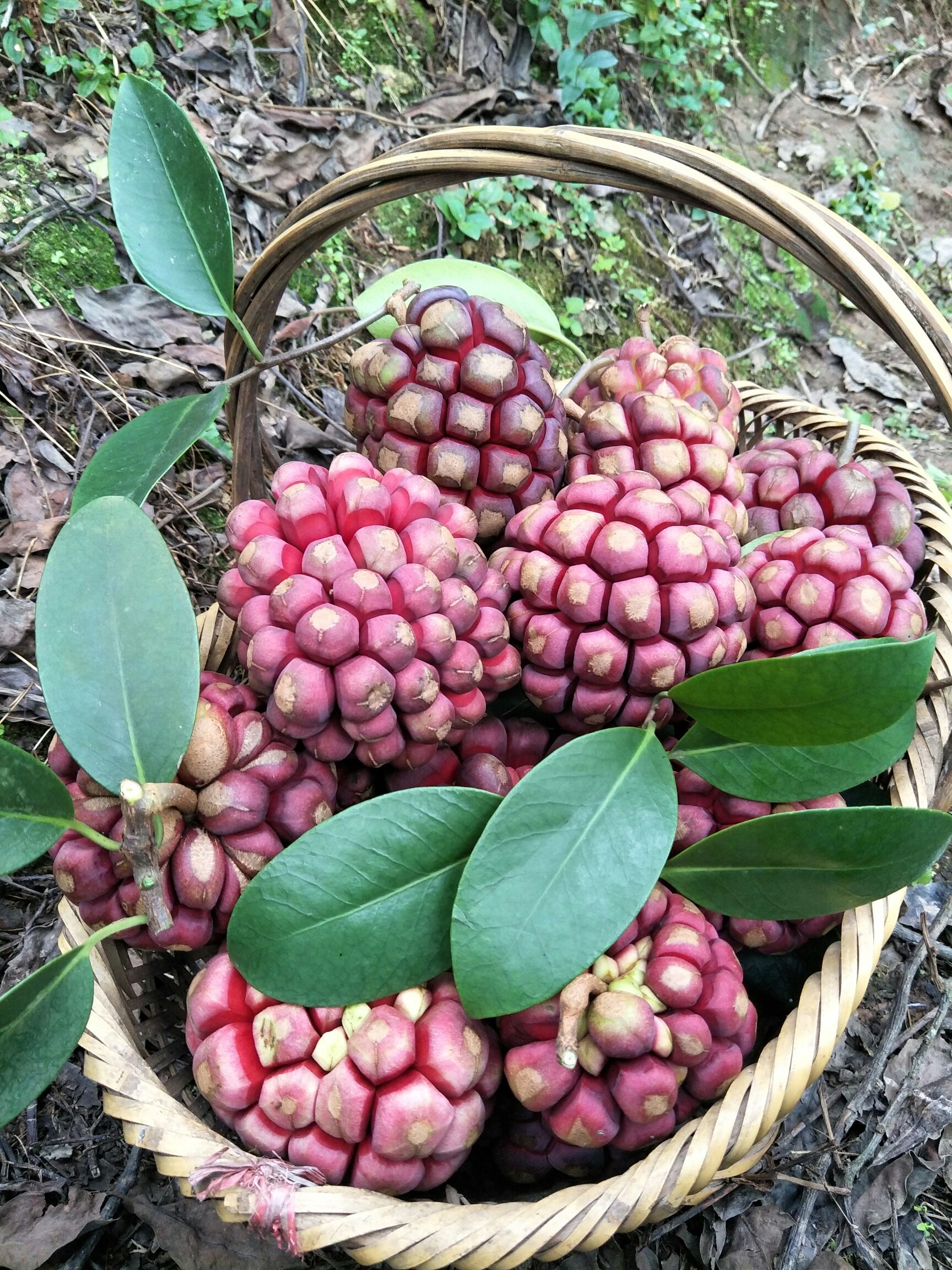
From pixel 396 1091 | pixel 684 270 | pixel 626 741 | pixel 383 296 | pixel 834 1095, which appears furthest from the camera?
pixel 684 270

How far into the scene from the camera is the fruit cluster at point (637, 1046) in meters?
0.89

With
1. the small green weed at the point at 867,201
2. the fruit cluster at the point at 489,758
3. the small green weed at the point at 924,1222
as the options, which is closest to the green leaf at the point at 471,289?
the fruit cluster at the point at 489,758

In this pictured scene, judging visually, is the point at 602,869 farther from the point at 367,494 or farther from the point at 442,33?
the point at 442,33

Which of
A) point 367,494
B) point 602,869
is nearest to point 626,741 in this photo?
point 602,869

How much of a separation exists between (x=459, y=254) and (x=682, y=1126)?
6.37 feet

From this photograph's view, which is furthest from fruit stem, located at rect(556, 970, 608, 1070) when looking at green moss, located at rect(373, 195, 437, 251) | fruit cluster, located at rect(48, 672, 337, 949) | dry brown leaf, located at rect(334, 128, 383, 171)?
dry brown leaf, located at rect(334, 128, 383, 171)

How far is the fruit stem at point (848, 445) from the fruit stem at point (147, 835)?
104cm

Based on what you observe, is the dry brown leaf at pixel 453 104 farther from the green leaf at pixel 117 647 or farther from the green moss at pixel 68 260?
the green leaf at pixel 117 647

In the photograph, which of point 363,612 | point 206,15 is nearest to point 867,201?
point 206,15

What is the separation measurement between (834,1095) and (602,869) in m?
0.74

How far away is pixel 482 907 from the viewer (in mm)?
855

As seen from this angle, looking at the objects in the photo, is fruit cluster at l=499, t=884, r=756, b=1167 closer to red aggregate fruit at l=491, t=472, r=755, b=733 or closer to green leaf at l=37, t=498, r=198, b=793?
red aggregate fruit at l=491, t=472, r=755, b=733

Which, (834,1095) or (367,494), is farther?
(834,1095)

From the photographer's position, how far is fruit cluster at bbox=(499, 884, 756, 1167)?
35.2 inches
